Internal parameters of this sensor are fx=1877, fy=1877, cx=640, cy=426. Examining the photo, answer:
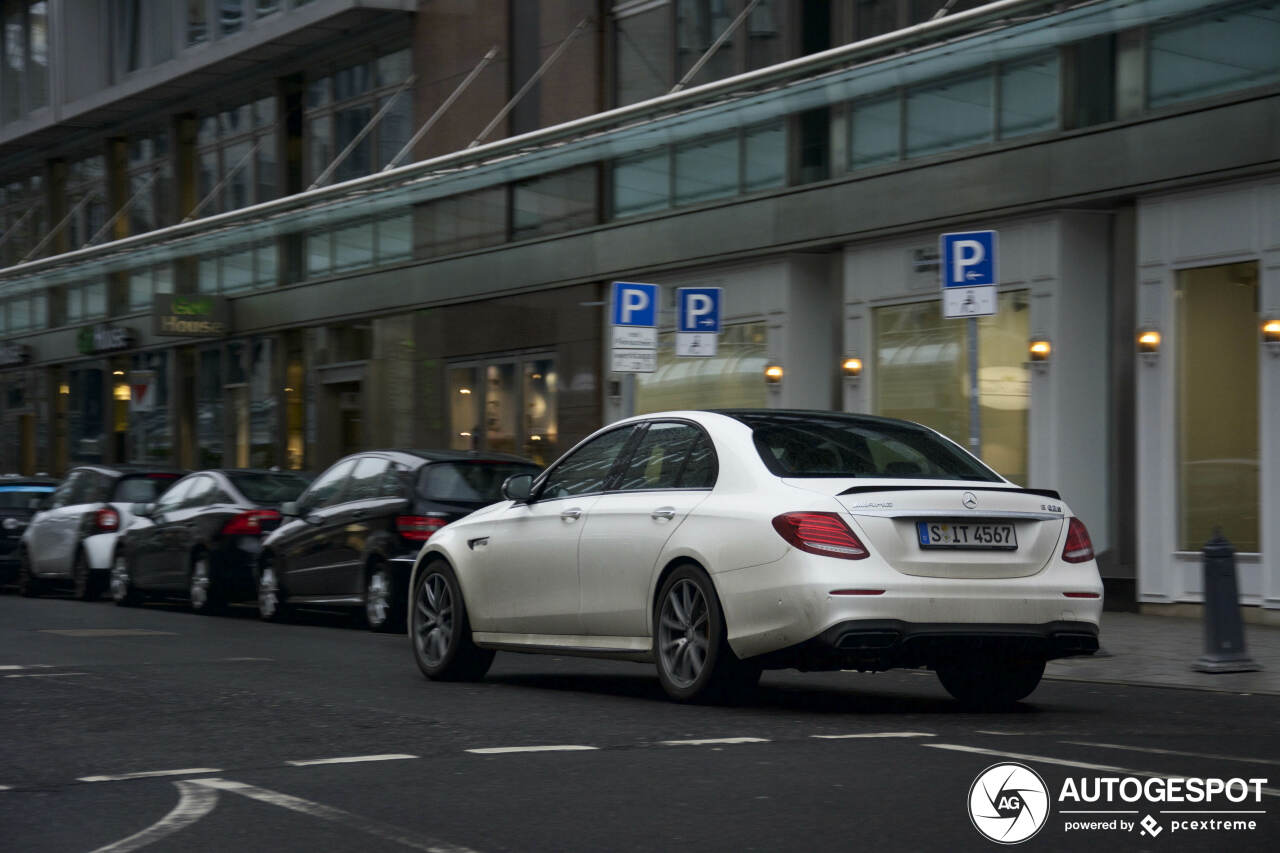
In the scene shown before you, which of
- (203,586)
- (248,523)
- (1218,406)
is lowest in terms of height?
(203,586)

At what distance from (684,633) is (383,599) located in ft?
22.2

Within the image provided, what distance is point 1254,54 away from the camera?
16.2 meters

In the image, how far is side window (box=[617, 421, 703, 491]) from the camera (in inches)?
378

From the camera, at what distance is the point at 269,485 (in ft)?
62.3

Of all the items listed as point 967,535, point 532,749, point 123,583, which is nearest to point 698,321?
point 123,583

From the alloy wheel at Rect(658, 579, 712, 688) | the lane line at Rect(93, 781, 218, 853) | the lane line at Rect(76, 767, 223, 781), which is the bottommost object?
the lane line at Rect(76, 767, 223, 781)

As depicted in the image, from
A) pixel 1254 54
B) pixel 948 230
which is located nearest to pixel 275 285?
pixel 948 230

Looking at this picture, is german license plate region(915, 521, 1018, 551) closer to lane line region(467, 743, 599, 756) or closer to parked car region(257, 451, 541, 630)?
lane line region(467, 743, 599, 756)

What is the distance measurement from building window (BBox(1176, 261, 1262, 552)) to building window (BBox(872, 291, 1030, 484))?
2.02m

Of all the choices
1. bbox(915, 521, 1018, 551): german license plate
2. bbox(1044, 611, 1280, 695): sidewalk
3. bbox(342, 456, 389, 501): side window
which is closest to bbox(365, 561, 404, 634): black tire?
bbox(342, 456, 389, 501): side window

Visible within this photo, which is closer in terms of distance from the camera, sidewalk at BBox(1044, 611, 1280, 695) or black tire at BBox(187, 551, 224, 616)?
sidewalk at BBox(1044, 611, 1280, 695)

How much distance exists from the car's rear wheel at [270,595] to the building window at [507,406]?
916 centimetres

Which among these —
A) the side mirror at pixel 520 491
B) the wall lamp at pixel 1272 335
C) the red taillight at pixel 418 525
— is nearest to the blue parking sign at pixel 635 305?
the red taillight at pixel 418 525

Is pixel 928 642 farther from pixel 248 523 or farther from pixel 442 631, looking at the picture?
pixel 248 523
